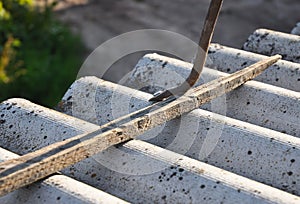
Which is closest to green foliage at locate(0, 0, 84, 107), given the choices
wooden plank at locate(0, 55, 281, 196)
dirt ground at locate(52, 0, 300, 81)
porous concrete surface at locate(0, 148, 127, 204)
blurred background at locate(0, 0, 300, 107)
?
blurred background at locate(0, 0, 300, 107)

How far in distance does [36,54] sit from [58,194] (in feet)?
17.0

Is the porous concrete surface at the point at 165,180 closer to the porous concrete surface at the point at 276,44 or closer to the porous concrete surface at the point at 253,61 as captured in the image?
the porous concrete surface at the point at 253,61

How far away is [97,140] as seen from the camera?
169 cm

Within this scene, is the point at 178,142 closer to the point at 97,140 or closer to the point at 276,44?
the point at 97,140

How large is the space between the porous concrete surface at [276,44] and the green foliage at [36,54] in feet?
10.2

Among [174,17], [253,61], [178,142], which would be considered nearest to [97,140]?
[178,142]

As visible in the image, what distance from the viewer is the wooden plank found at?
1.54 m

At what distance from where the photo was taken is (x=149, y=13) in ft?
27.2

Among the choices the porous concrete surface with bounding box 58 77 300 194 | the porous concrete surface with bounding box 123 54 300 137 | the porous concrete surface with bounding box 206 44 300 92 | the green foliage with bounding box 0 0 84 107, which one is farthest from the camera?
the green foliage with bounding box 0 0 84 107

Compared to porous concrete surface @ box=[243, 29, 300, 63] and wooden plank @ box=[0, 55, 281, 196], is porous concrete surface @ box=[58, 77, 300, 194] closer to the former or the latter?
wooden plank @ box=[0, 55, 281, 196]

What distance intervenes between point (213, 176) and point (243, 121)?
45cm

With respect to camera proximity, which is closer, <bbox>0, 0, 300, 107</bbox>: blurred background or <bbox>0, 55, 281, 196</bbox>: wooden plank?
<bbox>0, 55, 281, 196</bbox>: wooden plank

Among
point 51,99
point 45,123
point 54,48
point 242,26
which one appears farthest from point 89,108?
point 242,26

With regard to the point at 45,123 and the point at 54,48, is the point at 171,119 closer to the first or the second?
the point at 45,123
